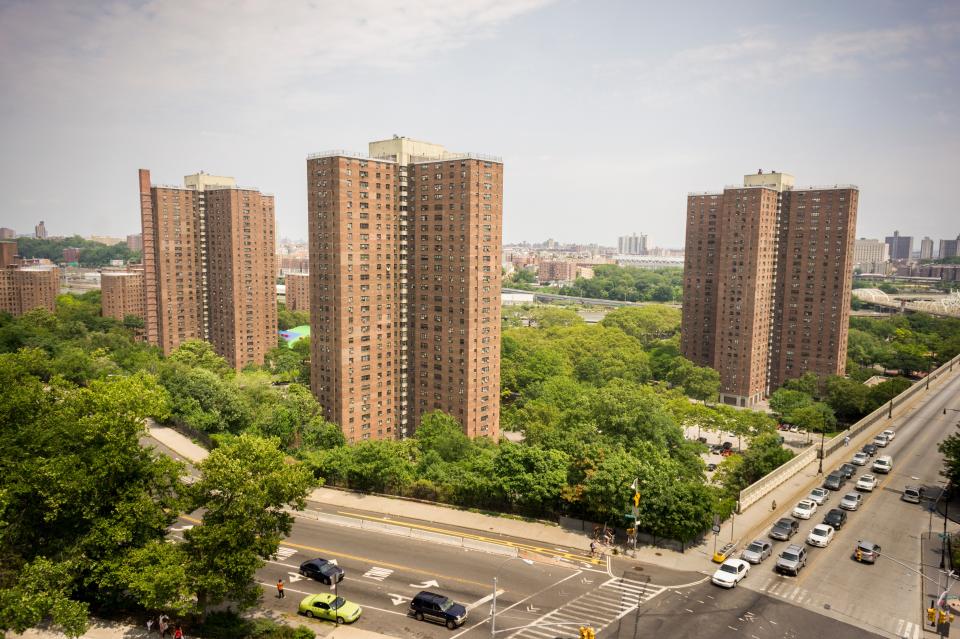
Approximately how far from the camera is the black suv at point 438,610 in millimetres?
41125

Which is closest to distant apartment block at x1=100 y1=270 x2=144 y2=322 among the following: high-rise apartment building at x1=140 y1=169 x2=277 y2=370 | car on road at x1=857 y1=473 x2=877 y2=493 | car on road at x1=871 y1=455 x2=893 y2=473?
high-rise apartment building at x1=140 y1=169 x2=277 y2=370

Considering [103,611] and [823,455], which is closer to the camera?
[103,611]

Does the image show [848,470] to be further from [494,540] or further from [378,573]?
[378,573]

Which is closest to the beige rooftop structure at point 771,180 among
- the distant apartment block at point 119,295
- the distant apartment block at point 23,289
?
the distant apartment block at point 119,295

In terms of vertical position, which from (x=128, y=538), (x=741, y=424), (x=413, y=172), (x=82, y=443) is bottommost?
(x=741, y=424)

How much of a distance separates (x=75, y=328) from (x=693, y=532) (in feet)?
474

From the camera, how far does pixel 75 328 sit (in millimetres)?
147375

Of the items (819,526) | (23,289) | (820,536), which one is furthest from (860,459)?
(23,289)

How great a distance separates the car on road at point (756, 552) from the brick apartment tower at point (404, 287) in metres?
48.8

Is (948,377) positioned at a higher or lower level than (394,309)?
lower

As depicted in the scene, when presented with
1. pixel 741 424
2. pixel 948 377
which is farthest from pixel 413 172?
pixel 948 377

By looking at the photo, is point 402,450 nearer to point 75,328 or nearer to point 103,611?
point 103,611

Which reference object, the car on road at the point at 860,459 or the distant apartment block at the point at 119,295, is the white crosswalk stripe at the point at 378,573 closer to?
the car on road at the point at 860,459

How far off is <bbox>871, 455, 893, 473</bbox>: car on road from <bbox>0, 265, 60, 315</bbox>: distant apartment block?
208 meters
